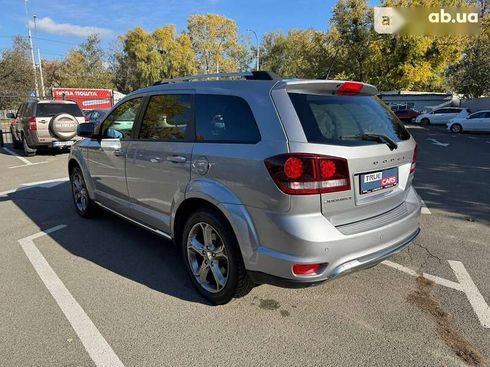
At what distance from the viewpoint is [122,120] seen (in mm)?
4594

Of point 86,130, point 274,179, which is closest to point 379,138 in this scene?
point 274,179

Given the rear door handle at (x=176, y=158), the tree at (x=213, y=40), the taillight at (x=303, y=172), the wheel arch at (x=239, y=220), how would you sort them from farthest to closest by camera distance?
the tree at (x=213, y=40) < the rear door handle at (x=176, y=158) < the wheel arch at (x=239, y=220) < the taillight at (x=303, y=172)

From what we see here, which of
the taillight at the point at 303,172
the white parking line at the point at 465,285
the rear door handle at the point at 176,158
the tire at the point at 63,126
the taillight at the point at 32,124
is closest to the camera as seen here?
the taillight at the point at 303,172

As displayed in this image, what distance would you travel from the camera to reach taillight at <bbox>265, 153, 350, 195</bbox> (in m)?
2.60

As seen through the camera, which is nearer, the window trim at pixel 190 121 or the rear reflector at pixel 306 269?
the rear reflector at pixel 306 269

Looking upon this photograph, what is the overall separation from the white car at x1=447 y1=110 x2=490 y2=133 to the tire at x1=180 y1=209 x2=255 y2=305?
2450 cm

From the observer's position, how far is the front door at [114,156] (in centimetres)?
434

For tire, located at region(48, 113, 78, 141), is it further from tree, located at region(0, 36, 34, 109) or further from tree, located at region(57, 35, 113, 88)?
tree, located at region(57, 35, 113, 88)

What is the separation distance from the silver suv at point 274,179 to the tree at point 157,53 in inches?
2092

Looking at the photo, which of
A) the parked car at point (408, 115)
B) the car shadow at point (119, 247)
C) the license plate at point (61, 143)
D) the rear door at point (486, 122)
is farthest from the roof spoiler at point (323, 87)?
the parked car at point (408, 115)

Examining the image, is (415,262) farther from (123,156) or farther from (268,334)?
(123,156)

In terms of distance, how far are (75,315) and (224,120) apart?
6.45 feet

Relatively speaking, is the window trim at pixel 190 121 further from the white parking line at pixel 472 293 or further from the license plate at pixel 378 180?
the white parking line at pixel 472 293

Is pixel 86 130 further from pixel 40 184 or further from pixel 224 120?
pixel 40 184
